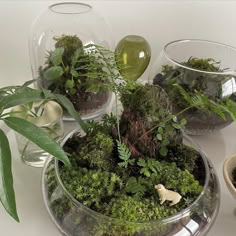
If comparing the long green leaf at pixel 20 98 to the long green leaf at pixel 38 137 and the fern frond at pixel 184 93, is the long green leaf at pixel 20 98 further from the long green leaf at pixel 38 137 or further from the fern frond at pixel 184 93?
the fern frond at pixel 184 93

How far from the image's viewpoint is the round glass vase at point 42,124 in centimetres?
63

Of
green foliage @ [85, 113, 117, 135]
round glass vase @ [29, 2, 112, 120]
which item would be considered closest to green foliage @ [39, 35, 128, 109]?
round glass vase @ [29, 2, 112, 120]

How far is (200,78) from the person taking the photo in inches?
26.1

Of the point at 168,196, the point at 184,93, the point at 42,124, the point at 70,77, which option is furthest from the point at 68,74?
the point at 168,196

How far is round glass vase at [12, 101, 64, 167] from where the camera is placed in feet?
2.05

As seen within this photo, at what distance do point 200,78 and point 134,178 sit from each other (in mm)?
283

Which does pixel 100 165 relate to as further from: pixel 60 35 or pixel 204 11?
pixel 204 11

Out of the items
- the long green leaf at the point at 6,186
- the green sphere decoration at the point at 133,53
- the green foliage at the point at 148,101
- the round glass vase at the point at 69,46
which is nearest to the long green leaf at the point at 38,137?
the long green leaf at the point at 6,186

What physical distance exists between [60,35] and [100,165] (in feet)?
1.22

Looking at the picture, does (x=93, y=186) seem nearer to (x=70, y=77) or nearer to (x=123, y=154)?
(x=123, y=154)

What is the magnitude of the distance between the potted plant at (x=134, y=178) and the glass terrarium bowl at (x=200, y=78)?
14cm

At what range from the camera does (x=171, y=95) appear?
0.67m

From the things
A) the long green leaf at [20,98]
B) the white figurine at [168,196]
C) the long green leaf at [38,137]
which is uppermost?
the long green leaf at [20,98]

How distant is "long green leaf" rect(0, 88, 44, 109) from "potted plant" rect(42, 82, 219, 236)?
3.5 inches
